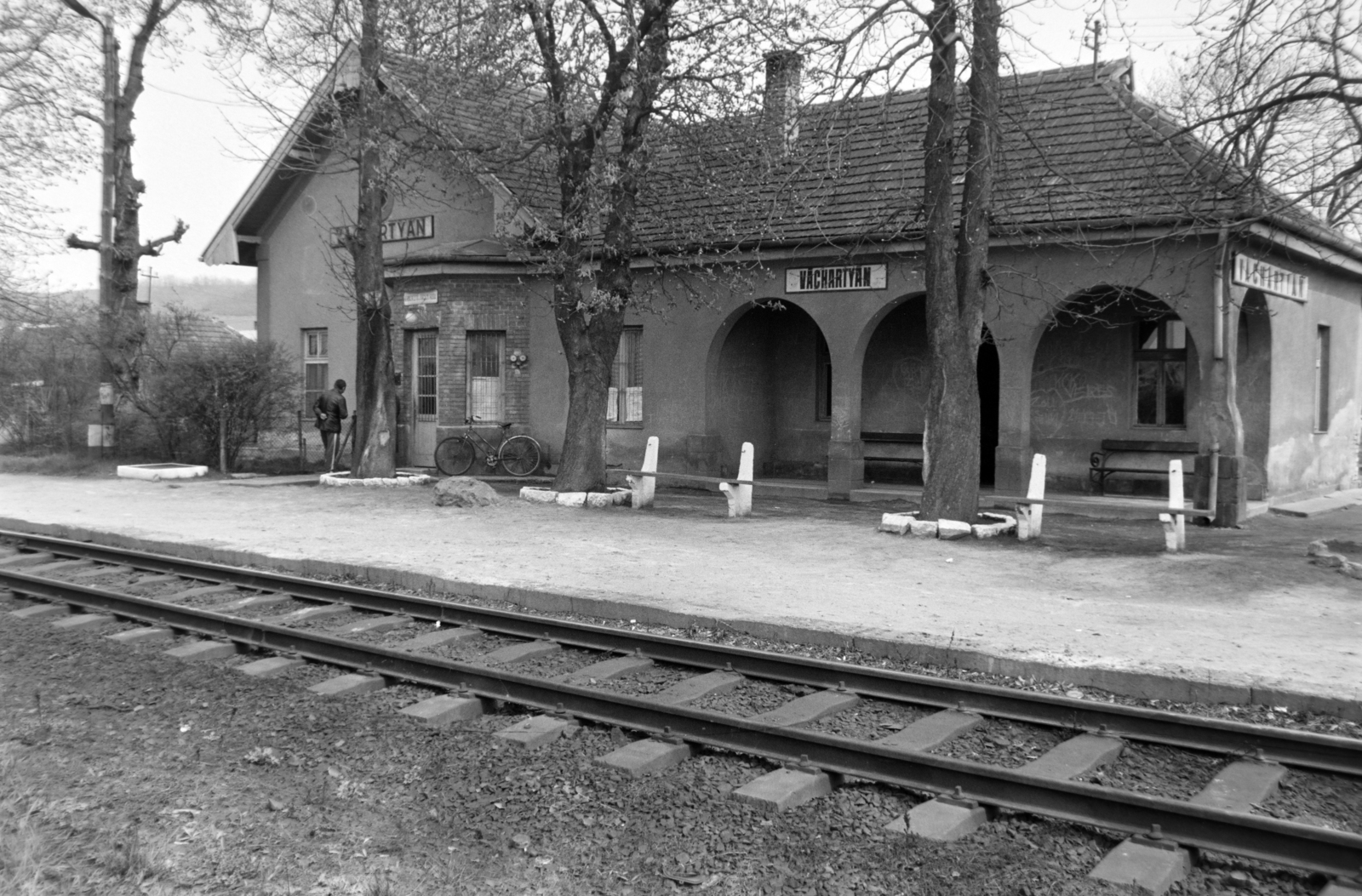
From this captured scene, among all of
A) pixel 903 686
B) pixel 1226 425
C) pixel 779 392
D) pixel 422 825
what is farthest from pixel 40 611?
pixel 779 392

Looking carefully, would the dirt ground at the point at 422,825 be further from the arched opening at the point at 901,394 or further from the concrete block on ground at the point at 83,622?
the arched opening at the point at 901,394

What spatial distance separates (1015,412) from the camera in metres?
16.8

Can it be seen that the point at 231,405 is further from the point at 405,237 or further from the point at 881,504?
the point at 881,504

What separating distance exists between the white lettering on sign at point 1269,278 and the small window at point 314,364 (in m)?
18.4

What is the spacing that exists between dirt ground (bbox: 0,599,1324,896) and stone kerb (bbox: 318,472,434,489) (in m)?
12.8

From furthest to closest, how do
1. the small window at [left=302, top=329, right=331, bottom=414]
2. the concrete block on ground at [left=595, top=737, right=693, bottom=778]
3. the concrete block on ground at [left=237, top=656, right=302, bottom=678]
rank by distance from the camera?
the small window at [left=302, top=329, right=331, bottom=414] < the concrete block on ground at [left=237, top=656, right=302, bottom=678] < the concrete block on ground at [left=595, top=737, right=693, bottom=778]

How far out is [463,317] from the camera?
851 inches

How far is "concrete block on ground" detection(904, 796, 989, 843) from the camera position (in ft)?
15.6

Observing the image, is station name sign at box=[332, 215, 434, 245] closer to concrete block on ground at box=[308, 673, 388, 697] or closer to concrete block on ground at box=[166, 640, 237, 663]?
concrete block on ground at box=[166, 640, 237, 663]

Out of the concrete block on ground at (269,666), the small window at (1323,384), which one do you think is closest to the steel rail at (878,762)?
the concrete block on ground at (269,666)

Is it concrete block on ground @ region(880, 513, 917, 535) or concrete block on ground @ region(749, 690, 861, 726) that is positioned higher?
concrete block on ground @ region(880, 513, 917, 535)

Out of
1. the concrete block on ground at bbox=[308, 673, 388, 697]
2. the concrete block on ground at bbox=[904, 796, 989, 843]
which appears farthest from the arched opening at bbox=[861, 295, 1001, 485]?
the concrete block on ground at bbox=[904, 796, 989, 843]

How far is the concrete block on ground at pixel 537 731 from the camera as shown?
19.6ft

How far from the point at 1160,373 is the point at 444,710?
14.1 meters
